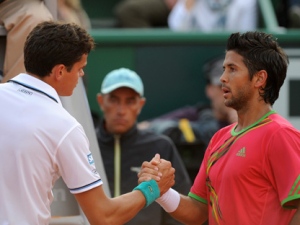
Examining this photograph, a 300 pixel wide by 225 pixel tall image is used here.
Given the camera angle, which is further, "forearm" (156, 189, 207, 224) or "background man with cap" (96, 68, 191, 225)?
"background man with cap" (96, 68, 191, 225)

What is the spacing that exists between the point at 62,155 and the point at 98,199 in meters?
0.30

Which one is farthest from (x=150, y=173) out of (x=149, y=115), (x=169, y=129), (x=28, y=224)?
(x=149, y=115)

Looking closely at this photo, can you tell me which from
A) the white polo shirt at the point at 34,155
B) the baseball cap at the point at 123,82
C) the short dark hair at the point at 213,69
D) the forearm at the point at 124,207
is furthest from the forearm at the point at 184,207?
the short dark hair at the point at 213,69

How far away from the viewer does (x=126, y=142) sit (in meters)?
7.03

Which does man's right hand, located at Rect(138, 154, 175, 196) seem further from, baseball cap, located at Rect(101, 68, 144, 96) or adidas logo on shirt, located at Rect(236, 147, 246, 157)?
baseball cap, located at Rect(101, 68, 144, 96)

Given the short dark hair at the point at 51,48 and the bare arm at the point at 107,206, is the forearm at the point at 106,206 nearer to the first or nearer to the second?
the bare arm at the point at 107,206

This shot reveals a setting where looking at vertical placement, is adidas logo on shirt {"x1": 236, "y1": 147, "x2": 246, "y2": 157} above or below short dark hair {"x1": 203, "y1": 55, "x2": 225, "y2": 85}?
above

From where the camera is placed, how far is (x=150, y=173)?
5031 millimetres

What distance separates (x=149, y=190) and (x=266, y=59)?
872 mm

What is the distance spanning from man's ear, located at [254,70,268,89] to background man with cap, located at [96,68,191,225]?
2022mm

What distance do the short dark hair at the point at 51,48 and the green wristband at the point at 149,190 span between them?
747 millimetres

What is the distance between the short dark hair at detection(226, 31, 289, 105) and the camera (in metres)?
4.78

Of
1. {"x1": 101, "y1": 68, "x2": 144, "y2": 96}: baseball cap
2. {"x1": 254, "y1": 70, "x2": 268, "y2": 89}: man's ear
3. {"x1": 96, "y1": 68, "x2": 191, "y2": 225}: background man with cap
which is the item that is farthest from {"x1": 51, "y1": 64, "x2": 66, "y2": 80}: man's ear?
{"x1": 101, "y1": 68, "x2": 144, "y2": 96}: baseball cap

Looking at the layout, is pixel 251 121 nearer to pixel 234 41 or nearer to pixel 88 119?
pixel 234 41
